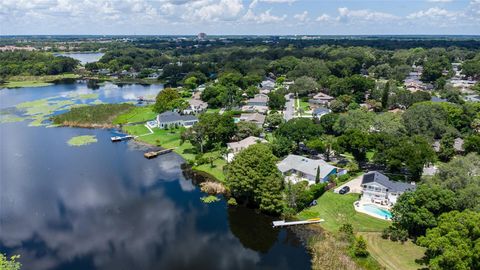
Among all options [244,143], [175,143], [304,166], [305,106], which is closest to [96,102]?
[175,143]

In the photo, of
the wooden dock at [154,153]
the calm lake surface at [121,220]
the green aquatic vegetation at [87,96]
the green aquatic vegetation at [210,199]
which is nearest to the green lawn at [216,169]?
the calm lake surface at [121,220]

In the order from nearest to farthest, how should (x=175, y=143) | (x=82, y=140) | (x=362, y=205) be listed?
1. (x=362, y=205)
2. (x=175, y=143)
3. (x=82, y=140)

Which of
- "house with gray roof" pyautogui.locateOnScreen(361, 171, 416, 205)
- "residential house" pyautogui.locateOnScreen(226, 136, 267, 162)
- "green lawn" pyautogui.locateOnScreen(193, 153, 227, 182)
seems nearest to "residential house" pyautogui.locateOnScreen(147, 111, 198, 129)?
"residential house" pyautogui.locateOnScreen(226, 136, 267, 162)

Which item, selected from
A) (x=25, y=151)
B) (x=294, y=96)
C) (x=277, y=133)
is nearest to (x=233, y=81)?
(x=294, y=96)

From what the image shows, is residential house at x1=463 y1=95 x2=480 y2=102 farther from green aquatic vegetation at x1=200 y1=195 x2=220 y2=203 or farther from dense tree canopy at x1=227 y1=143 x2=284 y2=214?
green aquatic vegetation at x1=200 y1=195 x2=220 y2=203

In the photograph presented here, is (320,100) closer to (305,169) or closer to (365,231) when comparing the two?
(305,169)

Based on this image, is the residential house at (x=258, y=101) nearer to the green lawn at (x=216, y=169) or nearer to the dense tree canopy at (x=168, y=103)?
the dense tree canopy at (x=168, y=103)
